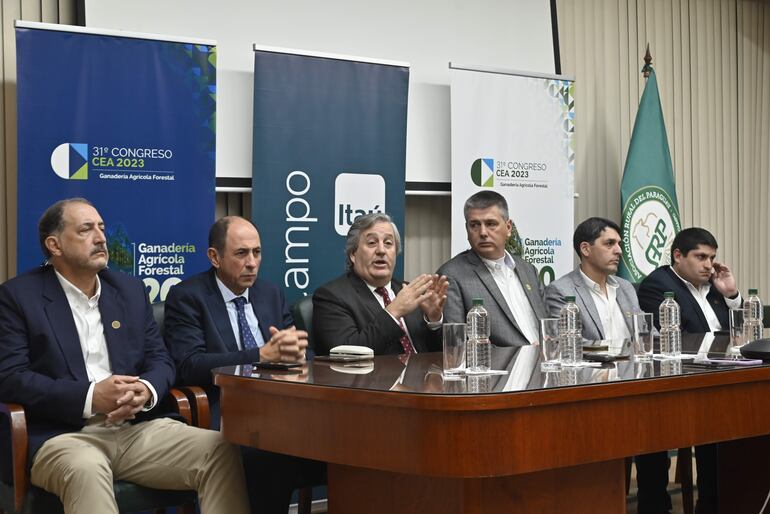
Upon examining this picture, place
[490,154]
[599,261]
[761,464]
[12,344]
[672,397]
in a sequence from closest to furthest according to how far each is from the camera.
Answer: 1. [672,397]
2. [12,344]
3. [761,464]
4. [599,261]
5. [490,154]

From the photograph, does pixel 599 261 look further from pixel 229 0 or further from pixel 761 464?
pixel 229 0

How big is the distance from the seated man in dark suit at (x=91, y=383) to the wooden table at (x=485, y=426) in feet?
0.82

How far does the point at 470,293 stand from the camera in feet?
13.3

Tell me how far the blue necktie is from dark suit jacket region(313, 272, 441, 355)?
256mm

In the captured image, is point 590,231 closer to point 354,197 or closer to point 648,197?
point 354,197

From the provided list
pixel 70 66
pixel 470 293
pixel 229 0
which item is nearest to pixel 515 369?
pixel 470 293

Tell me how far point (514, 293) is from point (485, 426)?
2.00m

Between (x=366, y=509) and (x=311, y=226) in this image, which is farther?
(x=311, y=226)

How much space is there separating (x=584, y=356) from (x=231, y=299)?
1402 mm

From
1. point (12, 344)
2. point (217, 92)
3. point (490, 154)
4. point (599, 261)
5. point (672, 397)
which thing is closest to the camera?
point (672, 397)

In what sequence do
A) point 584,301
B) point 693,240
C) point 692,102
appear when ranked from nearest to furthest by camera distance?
point 584,301
point 693,240
point 692,102

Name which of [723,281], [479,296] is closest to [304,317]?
[479,296]

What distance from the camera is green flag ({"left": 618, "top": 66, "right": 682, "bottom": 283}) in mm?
6074

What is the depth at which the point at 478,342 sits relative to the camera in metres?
2.77
